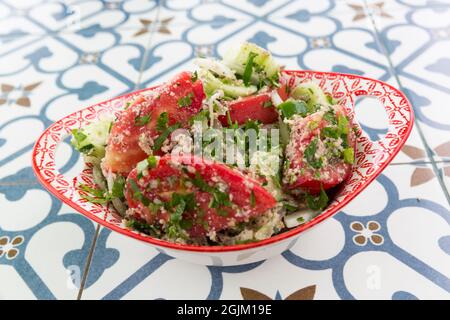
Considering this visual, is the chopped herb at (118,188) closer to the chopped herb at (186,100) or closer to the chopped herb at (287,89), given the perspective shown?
the chopped herb at (186,100)

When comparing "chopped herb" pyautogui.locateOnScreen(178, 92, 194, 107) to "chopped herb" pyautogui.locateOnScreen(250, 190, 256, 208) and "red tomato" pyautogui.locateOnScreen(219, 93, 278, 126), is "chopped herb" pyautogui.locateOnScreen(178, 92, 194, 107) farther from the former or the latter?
"chopped herb" pyautogui.locateOnScreen(250, 190, 256, 208)

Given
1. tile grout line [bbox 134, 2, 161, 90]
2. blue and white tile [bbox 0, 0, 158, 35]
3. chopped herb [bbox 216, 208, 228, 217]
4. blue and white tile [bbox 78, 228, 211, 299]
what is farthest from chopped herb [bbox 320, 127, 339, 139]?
blue and white tile [bbox 0, 0, 158, 35]

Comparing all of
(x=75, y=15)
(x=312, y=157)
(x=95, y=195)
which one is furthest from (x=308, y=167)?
(x=75, y=15)

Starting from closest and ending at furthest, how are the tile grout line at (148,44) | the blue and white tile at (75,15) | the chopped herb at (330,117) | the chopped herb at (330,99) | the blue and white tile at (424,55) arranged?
the chopped herb at (330,117) → the chopped herb at (330,99) → the blue and white tile at (424,55) → the tile grout line at (148,44) → the blue and white tile at (75,15)

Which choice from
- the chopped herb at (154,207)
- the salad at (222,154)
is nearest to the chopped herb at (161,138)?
the salad at (222,154)

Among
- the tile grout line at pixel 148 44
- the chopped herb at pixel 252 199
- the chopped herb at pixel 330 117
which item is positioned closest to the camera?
the chopped herb at pixel 252 199

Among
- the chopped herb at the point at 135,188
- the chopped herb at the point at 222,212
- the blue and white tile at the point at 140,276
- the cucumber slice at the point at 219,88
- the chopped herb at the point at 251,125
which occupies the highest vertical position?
the cucumber slice at the point at 219,88
